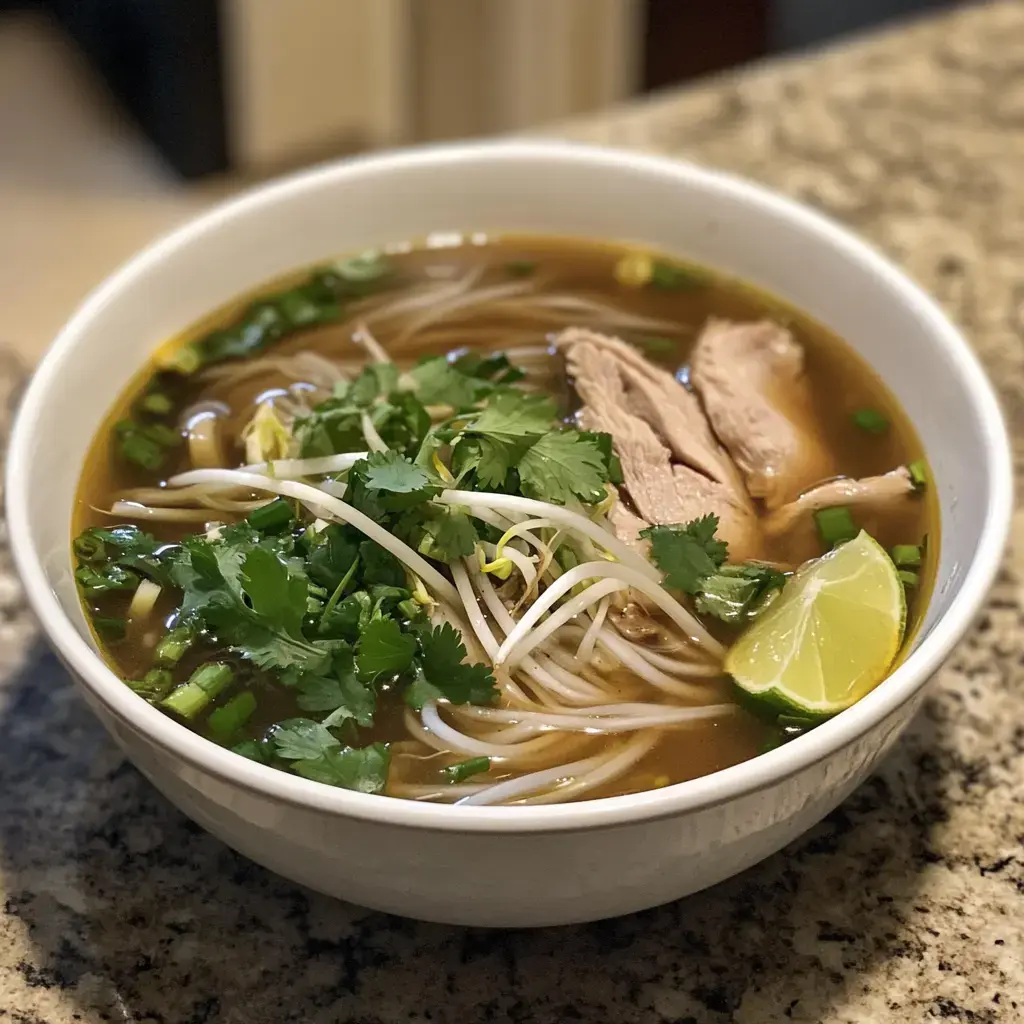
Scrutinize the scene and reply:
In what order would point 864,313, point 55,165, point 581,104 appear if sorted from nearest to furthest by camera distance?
point 864,313
point 581,104
point 55,165

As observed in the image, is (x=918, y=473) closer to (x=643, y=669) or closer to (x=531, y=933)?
(x=643, y=669)

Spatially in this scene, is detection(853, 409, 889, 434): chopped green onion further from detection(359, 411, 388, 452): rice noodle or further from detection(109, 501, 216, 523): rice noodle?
detection(109, 501, 216, 523): rice noodle

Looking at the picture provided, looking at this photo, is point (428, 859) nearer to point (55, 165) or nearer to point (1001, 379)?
point (1001, 379)

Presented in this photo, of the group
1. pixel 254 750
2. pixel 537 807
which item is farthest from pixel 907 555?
pixel 254 750

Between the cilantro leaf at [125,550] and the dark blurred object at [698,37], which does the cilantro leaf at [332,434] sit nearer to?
the cilantro leaf at [125,550]

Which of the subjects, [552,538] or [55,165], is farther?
[55,165]

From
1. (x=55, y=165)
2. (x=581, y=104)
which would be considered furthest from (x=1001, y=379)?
(x=55, y=165)

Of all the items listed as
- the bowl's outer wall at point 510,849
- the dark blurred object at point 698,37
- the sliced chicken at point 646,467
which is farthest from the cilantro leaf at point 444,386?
the dark blurred object at point 698,37
